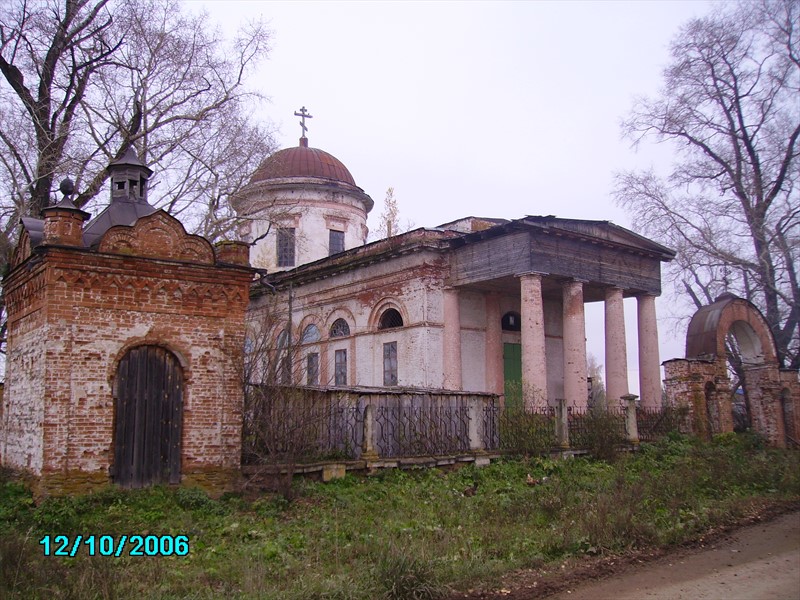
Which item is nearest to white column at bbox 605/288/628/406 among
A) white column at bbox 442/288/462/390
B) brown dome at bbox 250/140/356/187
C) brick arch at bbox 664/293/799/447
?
brick arch at bbox 664/293/799/447

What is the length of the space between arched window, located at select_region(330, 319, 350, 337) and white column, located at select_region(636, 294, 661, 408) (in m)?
9.49

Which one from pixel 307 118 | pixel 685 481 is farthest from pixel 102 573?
pixel 307 118

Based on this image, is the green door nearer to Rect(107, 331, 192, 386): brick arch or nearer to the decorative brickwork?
the decorative brickwork

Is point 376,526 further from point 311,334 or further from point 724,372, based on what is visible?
point 311,334

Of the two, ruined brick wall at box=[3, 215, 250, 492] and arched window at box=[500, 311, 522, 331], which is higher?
arched window at box=[500, 311, 522, 331]

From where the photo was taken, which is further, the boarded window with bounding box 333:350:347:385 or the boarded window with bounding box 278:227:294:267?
the boarded window with bounding box 278:227:294:267

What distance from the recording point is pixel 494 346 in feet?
75.0

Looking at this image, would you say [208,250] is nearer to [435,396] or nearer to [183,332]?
[183,332]

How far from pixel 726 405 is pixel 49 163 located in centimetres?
1945

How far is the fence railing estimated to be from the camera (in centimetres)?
1215

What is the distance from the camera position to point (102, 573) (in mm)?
6961

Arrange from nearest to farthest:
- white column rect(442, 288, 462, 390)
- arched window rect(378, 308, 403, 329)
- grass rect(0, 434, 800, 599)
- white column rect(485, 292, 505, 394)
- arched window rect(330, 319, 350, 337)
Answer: grass rect(0, 434, 800, 599)
white column rect(442, 288, 462, 390)
white column rect(485, 292, 505, 394)
arched window rect(378, 308, 403, 329)
arched window rect(330, 319, 350, 337)
